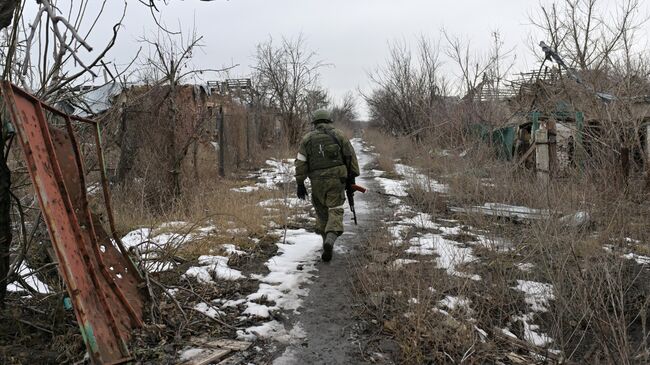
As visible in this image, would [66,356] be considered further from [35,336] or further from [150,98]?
[150,98]

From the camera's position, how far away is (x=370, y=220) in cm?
768

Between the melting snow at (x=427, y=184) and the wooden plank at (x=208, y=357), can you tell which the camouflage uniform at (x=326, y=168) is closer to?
the wooden plank at (x=208, y=357)

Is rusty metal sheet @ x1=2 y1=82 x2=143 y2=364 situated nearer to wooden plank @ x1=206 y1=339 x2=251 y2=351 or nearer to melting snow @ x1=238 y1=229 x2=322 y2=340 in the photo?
wooden plank @ x1=206 y1=339 x2=251 y2=351

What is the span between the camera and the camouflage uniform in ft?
18.2

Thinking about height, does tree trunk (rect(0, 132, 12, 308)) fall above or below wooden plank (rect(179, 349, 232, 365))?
above

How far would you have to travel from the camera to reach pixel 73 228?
2.58m

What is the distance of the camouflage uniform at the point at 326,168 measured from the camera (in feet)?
18.2

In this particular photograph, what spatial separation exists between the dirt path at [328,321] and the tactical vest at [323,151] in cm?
112

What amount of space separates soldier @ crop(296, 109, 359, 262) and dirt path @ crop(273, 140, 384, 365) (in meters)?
0.52

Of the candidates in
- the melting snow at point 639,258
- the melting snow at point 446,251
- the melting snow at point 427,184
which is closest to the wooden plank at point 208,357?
the melting snow at point 446,251

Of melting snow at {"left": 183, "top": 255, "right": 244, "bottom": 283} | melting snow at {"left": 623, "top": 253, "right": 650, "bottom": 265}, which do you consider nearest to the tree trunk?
melting snow at {"left": 183, "top": 255, "right": 244, "bottom": 283}

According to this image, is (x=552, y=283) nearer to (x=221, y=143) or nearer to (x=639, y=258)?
(x=639, y=258)

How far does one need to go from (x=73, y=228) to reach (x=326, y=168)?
3.39m

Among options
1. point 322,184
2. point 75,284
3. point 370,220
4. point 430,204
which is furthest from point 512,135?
point 75,284
